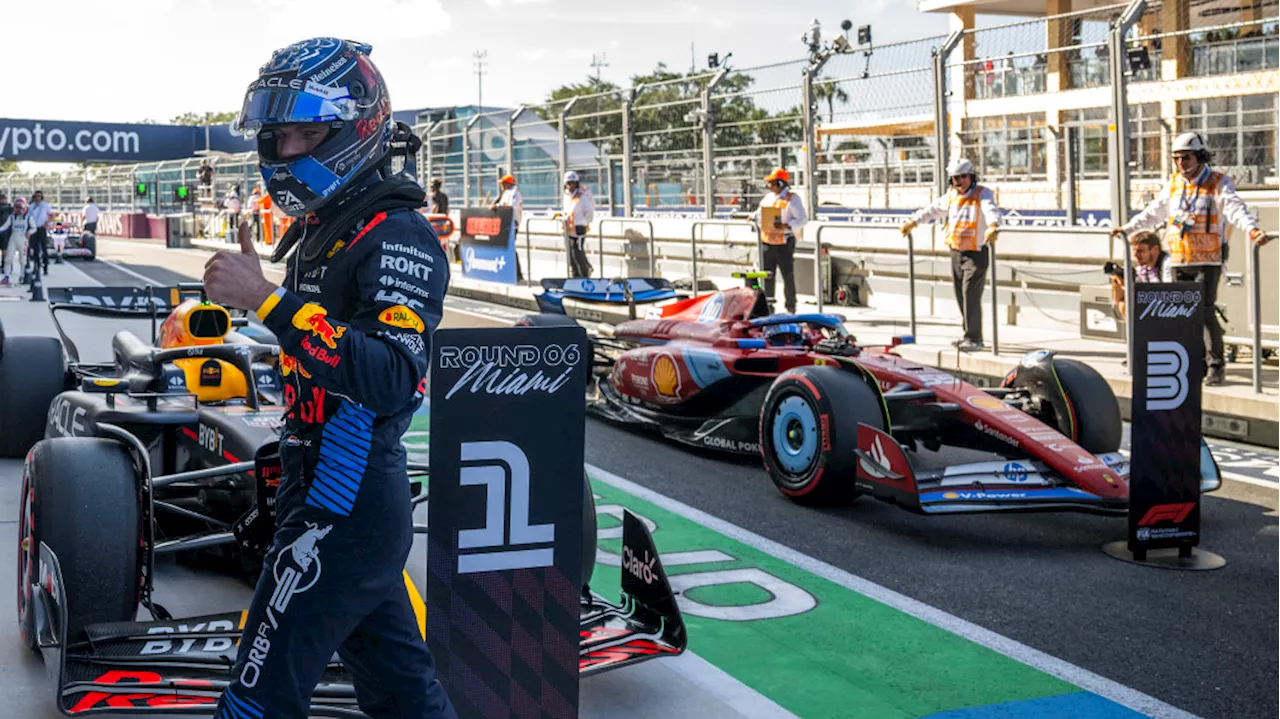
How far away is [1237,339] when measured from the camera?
11242mm

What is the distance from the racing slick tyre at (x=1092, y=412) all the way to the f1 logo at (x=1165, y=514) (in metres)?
1.24

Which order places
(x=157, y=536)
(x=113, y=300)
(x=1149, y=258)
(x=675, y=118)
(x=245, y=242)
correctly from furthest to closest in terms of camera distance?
(x=675, y=118) → (x=1149, y=258) → (x=113, y=300) → (x=157, y=536) → (x=245, y=242)

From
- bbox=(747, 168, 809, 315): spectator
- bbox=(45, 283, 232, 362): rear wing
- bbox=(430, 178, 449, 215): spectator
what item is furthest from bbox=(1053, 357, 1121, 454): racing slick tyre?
bbox=(430, 178, 449, 215): spectator

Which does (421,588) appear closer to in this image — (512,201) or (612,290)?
(612,290)

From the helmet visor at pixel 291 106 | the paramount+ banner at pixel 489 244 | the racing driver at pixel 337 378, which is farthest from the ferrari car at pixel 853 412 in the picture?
the paramount+ banner at pixel 489 244

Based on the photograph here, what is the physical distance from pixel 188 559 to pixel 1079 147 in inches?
431

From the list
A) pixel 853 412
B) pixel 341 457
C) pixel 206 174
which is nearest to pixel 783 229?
pixel 853 412

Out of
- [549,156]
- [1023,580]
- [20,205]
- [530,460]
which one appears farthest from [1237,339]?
[20,205]

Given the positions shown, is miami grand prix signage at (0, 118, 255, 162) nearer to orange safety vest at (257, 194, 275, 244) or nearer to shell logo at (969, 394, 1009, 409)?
orange safety vest at (257, 194, 275, 244)

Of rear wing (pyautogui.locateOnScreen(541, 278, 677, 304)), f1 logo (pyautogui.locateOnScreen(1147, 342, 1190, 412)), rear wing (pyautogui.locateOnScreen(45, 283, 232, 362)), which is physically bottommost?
f1 logo (pyautogui.locateOnScreen(1147, 342, 1190, 412))

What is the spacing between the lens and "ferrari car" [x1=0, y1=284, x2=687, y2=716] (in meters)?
4.14

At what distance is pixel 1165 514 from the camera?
6445 mm

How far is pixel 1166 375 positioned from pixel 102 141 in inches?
2063

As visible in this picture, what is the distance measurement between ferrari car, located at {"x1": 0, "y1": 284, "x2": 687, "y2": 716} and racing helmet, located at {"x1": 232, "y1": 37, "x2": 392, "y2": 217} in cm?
39
